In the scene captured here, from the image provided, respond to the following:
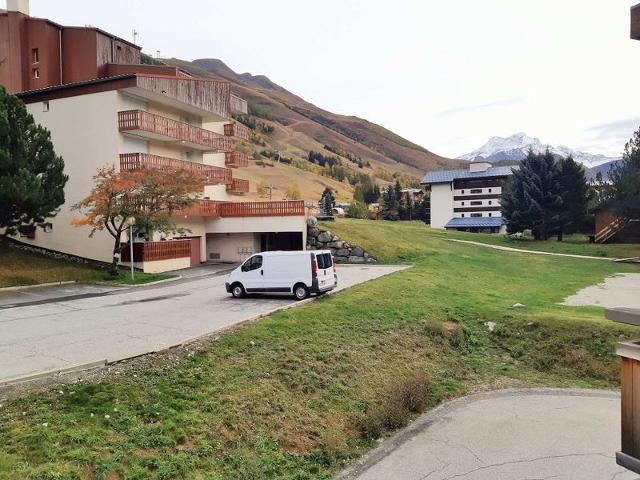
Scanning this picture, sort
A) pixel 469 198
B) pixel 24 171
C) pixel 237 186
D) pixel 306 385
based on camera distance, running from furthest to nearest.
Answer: pixel 469 198 → pixel 237 186 → pixel 24 171 → pixel 306 385

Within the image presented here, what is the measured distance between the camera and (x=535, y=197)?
47312mm

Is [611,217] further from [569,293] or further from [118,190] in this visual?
[118,190]

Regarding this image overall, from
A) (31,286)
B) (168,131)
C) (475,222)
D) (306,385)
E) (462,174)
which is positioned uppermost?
(462,174)

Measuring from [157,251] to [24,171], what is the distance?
853 cm

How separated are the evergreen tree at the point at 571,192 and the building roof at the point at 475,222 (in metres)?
28.1

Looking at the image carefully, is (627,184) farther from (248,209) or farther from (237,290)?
(237,290)

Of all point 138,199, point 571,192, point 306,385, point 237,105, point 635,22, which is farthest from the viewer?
point 571,192

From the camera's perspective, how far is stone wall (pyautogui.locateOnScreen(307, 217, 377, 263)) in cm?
3186

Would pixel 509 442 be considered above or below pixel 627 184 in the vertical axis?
below

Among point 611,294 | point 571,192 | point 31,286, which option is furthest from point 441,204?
point 31,286

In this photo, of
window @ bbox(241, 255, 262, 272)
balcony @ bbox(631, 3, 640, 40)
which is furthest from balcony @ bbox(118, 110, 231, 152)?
balcony @ bbox(631, 3, 640, 40)

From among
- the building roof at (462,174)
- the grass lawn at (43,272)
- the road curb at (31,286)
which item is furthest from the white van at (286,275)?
the building roof at (462,174)

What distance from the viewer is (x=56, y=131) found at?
1169 inches

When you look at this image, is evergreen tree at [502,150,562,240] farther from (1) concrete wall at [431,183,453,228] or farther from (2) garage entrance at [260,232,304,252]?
(1) concrete wall at [431,183,453,228]
